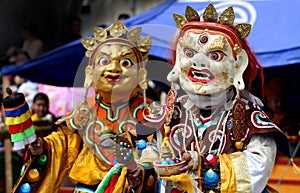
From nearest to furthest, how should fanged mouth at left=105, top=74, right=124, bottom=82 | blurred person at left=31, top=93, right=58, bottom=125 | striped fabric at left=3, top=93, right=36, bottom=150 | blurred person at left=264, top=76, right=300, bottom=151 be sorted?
striped fabric at left=3, top=93, right=36, bottom=150
fanged mouth at left=105, top=74, right=124, bottom=82
blurred person at left=264, top=76, right=300, bottom=151
blurred person at left=31, top=93, right=58, bottom=125

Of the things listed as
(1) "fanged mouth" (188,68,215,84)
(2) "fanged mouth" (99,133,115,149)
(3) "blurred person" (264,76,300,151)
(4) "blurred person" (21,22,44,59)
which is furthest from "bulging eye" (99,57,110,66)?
(4) "blurred person" (21,22,44,59)

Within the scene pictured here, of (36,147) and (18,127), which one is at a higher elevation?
(18,127)

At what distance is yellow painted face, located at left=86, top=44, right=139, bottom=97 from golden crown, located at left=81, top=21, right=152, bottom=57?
6 centimetres

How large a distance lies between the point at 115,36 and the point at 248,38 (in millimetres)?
1063

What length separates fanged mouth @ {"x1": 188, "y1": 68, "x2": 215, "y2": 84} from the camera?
11.5 ft

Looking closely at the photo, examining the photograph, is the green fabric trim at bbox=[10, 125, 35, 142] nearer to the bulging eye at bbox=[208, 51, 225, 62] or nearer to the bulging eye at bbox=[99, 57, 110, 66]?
the bulging eye at bbox=[99, 57, 110, 66]

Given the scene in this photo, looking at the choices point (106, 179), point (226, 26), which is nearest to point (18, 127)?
point (106, 179)

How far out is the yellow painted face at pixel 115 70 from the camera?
13.7ft

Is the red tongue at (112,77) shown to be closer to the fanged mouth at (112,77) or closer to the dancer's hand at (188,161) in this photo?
the fanged mouth at (112,77)

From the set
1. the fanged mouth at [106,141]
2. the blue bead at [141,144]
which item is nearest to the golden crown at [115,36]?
the fanged mouth at [106,141]

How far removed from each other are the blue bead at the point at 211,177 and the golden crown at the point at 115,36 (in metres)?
1.27

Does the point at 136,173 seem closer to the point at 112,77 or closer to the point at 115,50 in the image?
the point at 112,77

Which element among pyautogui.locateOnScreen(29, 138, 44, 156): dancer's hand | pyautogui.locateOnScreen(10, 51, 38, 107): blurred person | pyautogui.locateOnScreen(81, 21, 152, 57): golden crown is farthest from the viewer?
pyautogui.locateOnScreen(10, 51, 38, 107): blurred person

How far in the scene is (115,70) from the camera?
418 cm
